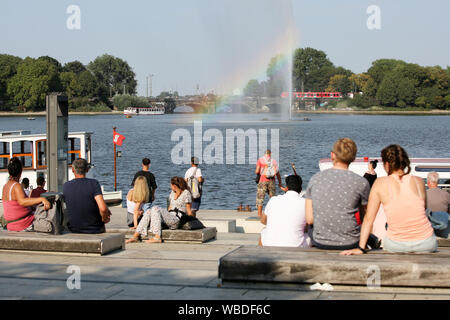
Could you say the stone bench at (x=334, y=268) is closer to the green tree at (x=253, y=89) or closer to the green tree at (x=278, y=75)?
the green tree at (x=278, y=75)

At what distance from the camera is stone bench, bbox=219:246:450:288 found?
291 inches

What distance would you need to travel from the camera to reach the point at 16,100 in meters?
194

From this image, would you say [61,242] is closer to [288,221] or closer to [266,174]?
[288,221]

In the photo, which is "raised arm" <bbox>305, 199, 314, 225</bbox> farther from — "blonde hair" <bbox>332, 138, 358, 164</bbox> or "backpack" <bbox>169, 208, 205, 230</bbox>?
"backpack" <bbox>169, 208, 205, 230</bbox>

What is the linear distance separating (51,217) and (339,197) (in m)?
4.73

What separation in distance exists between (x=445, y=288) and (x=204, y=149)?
6960 centimetres

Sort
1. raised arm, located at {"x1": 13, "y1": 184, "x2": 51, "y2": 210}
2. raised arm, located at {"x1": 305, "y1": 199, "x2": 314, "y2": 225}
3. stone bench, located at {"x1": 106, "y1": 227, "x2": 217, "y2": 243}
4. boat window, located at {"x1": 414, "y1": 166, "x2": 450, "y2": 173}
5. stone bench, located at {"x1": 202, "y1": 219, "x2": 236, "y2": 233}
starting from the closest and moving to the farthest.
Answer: raised arm, located at {"x1": 305, "y1": 199, "x2": 314, "y2": 225} < raised arm, located at {"x1": 13, "y1": 184, "x2": 51, "y2": 210} < stone bench, located at {"x1": 106, "y1": 227, "x2": 217, "y2": 243} < stone bench, located at {"x1": 202, "y1": 219, "x2": 236, "y2": 233} < boat window, located at {"x1": 414, "y1": 166, "x2": 450, "y2": 173}

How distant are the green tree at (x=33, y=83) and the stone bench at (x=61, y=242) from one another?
611 ft

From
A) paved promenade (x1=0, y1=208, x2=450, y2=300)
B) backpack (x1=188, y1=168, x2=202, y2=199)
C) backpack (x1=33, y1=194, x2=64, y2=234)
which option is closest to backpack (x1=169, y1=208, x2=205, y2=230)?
paved promenade (x1=0, y1=208, x2=450, y2=300)

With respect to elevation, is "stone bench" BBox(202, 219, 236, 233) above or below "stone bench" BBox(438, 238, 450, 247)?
below

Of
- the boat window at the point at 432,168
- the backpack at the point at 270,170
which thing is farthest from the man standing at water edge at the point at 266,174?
the boat window at the point at 432,168

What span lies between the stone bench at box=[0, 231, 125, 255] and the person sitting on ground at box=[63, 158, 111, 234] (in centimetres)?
18

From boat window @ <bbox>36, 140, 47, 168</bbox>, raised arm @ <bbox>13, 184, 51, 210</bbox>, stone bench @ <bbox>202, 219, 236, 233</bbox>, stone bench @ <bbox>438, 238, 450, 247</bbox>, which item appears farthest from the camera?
boat window @ <bbox>36, 140, 47, 168</bbox>

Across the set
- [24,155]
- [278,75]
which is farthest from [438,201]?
[278,75]
